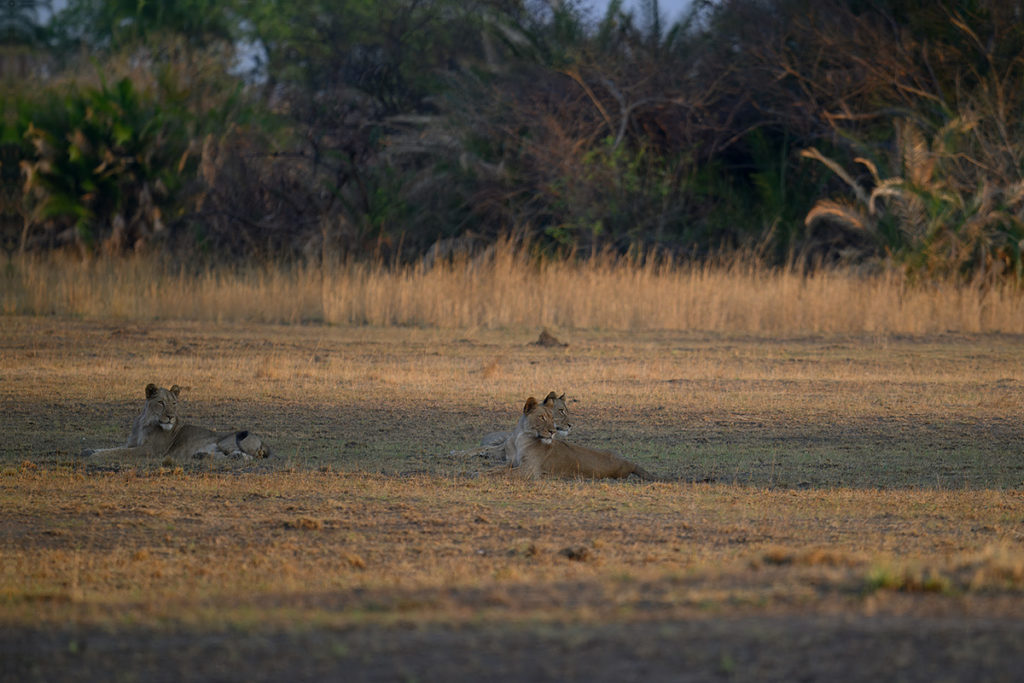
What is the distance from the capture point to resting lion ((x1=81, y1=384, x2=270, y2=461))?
776 centimetres

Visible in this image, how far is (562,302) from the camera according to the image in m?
17.5

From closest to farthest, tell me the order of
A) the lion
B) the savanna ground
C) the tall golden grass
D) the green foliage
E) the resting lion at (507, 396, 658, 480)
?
the savanna ground, the resting lion at (507, 396, 658, 480), the lion, the tall golden grass, the green foliage

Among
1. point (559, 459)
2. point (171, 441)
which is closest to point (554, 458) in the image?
point (559, 459)

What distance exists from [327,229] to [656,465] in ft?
54.4

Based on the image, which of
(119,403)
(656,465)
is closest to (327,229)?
(119,403)

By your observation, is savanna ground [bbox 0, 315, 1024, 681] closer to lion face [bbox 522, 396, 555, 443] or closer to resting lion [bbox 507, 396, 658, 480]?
resting lion [bbox 507, 396, 658, 480]

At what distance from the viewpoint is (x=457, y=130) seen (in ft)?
83.1

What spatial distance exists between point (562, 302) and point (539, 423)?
10121 millimetres

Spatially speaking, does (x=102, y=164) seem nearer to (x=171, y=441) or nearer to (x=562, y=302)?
(x=562, y=302)

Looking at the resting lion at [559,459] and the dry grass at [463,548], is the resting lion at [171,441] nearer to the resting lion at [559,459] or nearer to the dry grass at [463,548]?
the dry grass at [463,548]

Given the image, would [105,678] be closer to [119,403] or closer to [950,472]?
[950,472]

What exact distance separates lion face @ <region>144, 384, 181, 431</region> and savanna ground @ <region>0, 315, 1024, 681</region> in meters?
0.30

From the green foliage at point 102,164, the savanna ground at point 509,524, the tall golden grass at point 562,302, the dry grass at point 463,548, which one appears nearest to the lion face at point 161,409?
the savanna ground at point 509,524

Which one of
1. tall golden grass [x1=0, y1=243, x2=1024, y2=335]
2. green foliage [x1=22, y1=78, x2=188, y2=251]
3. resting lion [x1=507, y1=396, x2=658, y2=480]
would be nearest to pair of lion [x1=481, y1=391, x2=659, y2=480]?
resting lion [x1=507, y1=396, x2=658, y2=480]
